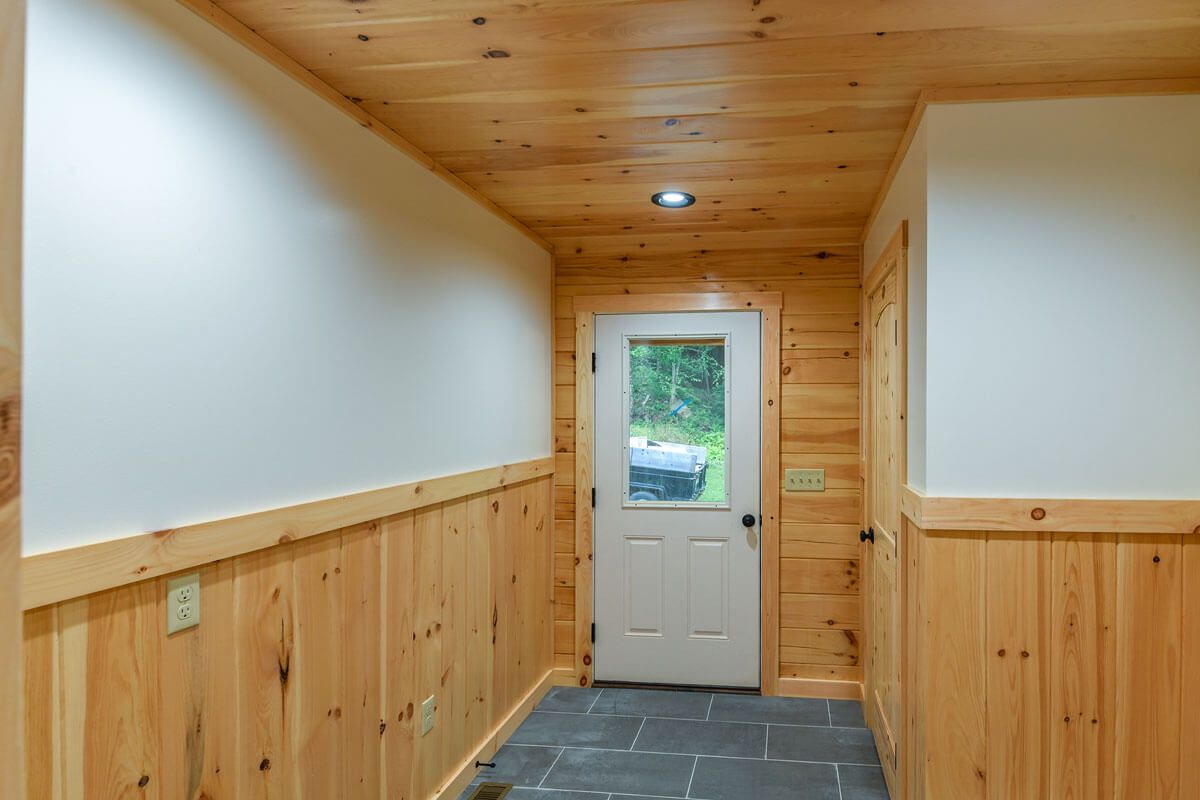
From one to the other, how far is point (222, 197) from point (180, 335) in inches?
13.0

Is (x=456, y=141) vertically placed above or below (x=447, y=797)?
above

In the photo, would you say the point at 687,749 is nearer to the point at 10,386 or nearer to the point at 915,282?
the point at 915,282

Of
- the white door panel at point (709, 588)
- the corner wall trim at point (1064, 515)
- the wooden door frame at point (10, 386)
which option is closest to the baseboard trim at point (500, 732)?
the white door panel at point (709, 588)

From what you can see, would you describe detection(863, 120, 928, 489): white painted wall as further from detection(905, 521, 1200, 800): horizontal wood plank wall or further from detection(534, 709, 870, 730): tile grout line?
detection(534, 709, 870, 730): tile grout line

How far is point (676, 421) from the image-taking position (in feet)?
14.3

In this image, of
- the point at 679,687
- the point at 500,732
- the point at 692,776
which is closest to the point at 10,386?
the point at 692,776

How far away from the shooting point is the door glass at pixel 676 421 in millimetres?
4340

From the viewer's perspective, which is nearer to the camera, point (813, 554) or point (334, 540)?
point (334, 540)

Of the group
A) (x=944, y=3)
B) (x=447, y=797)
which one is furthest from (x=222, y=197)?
(x=447, y=797)

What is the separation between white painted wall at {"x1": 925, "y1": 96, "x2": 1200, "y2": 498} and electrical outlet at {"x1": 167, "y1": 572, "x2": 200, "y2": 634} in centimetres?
181

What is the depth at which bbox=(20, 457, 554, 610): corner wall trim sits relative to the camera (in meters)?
1.39

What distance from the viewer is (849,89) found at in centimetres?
232

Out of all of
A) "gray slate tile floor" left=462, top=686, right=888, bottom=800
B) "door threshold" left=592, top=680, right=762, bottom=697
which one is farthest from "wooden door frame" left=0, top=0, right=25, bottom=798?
"door threshold" left=592, top=680, right=762, bottom=697

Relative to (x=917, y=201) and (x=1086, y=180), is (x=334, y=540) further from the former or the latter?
(x=1086, y=180)
